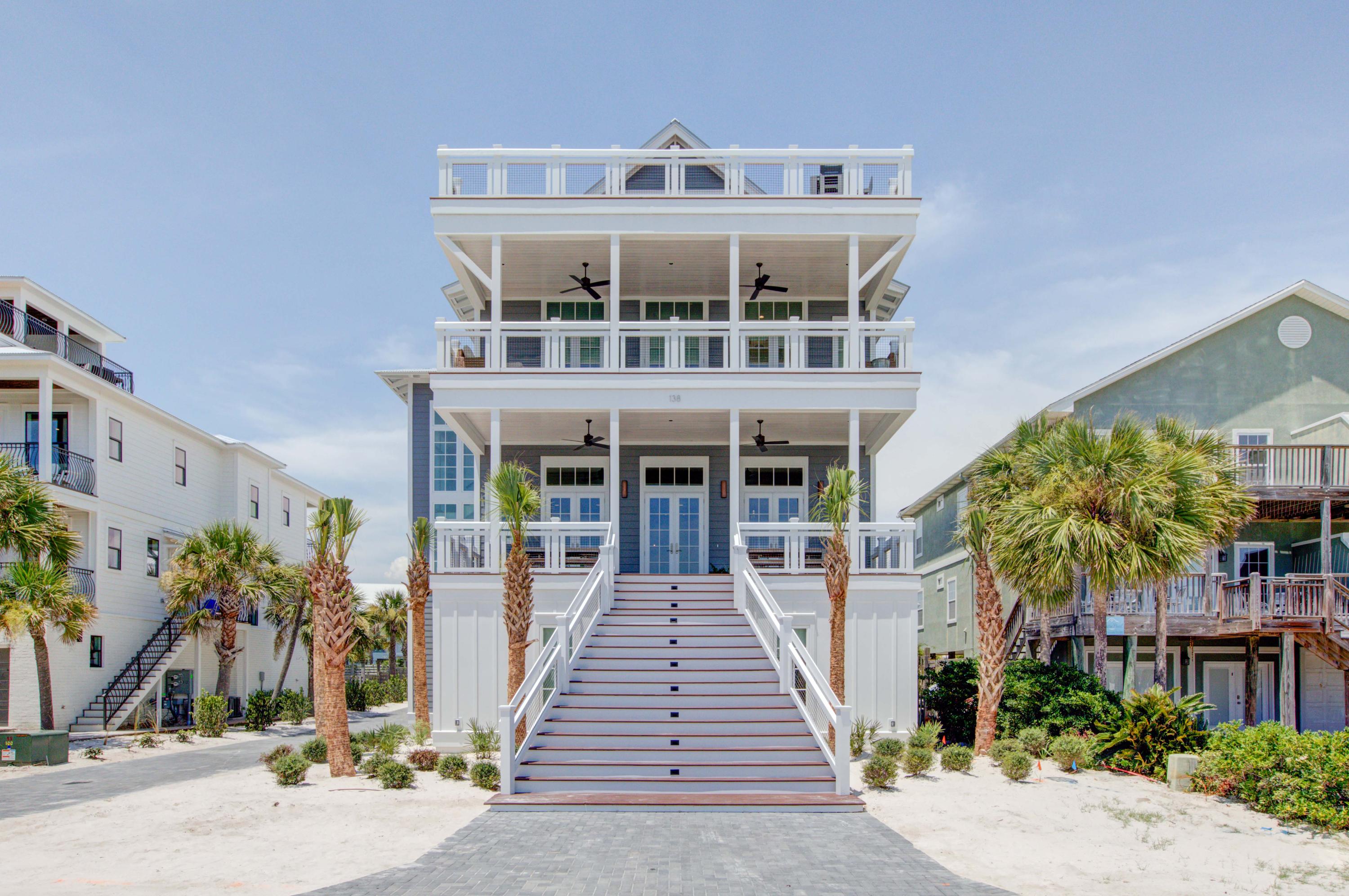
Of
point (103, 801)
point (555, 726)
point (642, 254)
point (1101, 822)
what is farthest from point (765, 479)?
point (103, 801)

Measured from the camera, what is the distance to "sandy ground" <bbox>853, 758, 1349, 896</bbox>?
9.20 meters

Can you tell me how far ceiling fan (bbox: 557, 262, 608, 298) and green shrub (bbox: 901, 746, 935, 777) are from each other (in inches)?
477

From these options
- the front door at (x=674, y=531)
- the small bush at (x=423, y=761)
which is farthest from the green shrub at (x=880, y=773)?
the front door at (x=674, y=531)

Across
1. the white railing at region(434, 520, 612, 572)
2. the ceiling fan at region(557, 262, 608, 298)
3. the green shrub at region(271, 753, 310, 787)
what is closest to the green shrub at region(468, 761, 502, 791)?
the green shrub at region(271, 753, 310, 787)

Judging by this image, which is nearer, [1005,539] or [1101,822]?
[1101,822]

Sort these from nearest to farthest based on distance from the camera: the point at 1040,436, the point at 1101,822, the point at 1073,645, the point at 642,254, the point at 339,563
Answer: the point at 1101,822
the point at 339,563
the point at 1040,436
the point at 642,254
the point at 1073,645

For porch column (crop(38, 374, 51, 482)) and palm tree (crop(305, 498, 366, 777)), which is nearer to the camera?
palm tree (crop(305, 498, 366, 777))

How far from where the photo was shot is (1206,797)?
13.5 metres

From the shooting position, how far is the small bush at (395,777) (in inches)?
527

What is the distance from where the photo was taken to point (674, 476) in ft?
74.2

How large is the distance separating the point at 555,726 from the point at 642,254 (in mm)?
10453

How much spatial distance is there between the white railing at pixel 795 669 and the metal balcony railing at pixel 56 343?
2005 cm

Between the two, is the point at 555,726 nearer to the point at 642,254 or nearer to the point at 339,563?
the point at 339,563

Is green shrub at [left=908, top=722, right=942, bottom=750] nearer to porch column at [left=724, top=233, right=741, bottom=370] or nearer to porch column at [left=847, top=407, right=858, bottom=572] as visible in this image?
porch column at [left=847, top=407, right=858, bottom=572]
